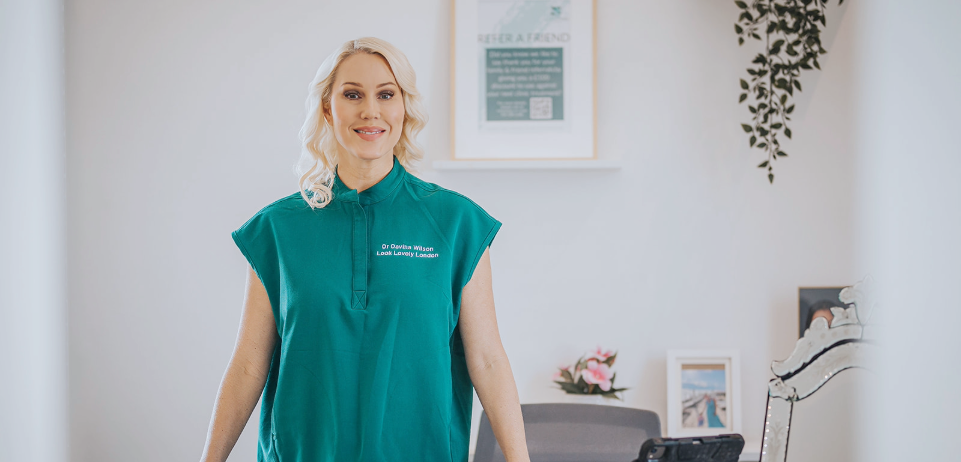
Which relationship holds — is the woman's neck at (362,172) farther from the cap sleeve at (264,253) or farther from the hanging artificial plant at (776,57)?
the hanging artificial plant at (776,57)

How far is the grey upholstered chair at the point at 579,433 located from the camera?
1.68 metres

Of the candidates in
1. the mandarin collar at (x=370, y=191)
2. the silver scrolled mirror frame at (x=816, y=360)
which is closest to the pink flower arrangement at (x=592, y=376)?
the silver scrolled mirror frame at (x=816, y=360)

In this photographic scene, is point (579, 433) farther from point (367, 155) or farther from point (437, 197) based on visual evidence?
point (367, 155)

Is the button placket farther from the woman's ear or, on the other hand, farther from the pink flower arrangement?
the pink flower arrangement

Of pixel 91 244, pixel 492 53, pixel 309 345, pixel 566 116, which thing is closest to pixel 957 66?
pixel 566 116

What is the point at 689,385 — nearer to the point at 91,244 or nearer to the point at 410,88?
the point at 410,88

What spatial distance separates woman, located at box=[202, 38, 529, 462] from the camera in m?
1.17

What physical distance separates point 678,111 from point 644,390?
0.90 metres

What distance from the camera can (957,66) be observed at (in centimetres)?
136

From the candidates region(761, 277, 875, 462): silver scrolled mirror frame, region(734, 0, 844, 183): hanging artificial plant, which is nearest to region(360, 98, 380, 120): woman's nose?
region(761, 277, 875, 462): silver scrolled mirror frame

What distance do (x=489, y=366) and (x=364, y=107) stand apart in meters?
0.52

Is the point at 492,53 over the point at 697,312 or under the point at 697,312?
over

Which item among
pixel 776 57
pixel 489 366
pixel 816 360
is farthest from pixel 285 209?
pixel 776 57

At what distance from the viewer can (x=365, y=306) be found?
1171 millimetres
